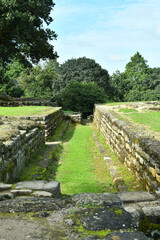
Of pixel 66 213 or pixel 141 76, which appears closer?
pixel 66 213

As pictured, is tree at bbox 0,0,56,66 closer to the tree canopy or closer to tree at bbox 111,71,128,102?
the tree canopy

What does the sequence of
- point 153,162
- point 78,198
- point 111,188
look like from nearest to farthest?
point 78,198, point 153,162, point 111,188

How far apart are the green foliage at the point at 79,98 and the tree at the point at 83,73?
12.1 m

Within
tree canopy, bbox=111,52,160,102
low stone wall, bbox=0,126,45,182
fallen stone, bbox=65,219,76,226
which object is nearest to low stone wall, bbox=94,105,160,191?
fallen stone, bbox=65,219,76,226

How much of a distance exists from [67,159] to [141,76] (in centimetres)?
3849

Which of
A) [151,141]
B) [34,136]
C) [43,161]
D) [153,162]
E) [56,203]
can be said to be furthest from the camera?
[34,136]

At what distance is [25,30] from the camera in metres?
13.6

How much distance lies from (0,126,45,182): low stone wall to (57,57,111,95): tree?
30660mm

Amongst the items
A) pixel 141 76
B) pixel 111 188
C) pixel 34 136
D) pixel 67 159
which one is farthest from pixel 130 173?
pixel 141 76

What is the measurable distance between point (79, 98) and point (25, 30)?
994 centimetres

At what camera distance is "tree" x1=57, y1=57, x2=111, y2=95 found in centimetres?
3588

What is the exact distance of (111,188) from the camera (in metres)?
4.10

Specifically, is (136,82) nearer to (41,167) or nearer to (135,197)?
(41,167)

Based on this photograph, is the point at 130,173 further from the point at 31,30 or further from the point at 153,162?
the point at 31,30
